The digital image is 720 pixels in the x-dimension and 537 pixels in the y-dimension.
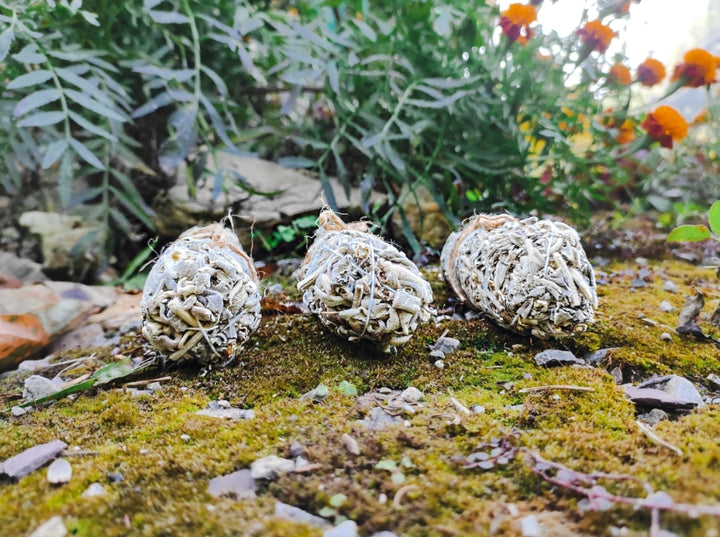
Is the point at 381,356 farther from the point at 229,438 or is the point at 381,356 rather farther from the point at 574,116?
the point at 574,116

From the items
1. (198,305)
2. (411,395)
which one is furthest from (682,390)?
(198,305)

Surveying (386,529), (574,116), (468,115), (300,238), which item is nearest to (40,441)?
(386,529)

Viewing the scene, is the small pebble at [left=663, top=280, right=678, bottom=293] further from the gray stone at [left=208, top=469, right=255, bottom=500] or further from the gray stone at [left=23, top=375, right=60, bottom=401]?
the gray stone at [left=23, top=375, right=60, bottom=401]

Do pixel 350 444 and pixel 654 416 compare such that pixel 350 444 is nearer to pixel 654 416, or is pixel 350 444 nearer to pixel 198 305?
pixel 198 305

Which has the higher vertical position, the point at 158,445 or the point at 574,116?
the point at 574,116

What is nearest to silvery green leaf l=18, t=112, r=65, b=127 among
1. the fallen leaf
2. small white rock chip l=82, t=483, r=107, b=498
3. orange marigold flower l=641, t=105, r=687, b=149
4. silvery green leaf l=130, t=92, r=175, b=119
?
silvery green leaf l=130, t=92, r=175, b=119

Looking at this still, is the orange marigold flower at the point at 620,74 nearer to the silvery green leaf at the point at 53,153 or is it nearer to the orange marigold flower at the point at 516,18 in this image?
the orange marigold flower at the point at 516,18
